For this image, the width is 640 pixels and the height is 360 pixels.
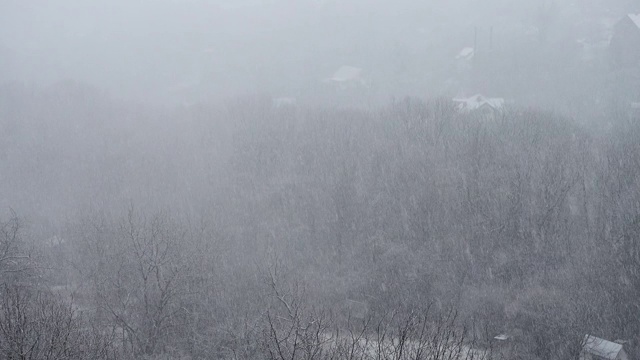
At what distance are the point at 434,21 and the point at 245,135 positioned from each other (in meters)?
38.0

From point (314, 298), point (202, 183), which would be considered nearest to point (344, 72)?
point (202, 183)

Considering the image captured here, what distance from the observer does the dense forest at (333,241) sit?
387 inches

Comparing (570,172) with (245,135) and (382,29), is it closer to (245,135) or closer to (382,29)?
(245,135)

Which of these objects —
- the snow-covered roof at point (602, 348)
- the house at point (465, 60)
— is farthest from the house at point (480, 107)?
the snow-covered roof at point (602, 348)

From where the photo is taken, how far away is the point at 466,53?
43562 millimetres

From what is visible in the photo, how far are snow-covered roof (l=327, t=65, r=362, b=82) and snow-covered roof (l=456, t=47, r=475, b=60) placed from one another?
325 inches

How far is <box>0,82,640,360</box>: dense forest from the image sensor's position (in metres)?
9.82

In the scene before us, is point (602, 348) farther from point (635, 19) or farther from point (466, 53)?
point (466, 53)

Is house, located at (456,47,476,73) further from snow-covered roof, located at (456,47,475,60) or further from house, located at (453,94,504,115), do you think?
house, located at (453,94,504,115)

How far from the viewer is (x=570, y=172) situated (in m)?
15.6

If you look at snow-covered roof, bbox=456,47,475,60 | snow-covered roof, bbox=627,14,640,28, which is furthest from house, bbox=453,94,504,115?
snow-covered roof, bbox=627,14,640,28

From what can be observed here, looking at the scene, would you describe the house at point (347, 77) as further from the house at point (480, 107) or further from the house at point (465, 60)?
the house at point (480, 107)

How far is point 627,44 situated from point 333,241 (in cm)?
3330

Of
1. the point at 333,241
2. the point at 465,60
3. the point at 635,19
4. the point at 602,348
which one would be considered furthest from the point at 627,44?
the point at 602,348
